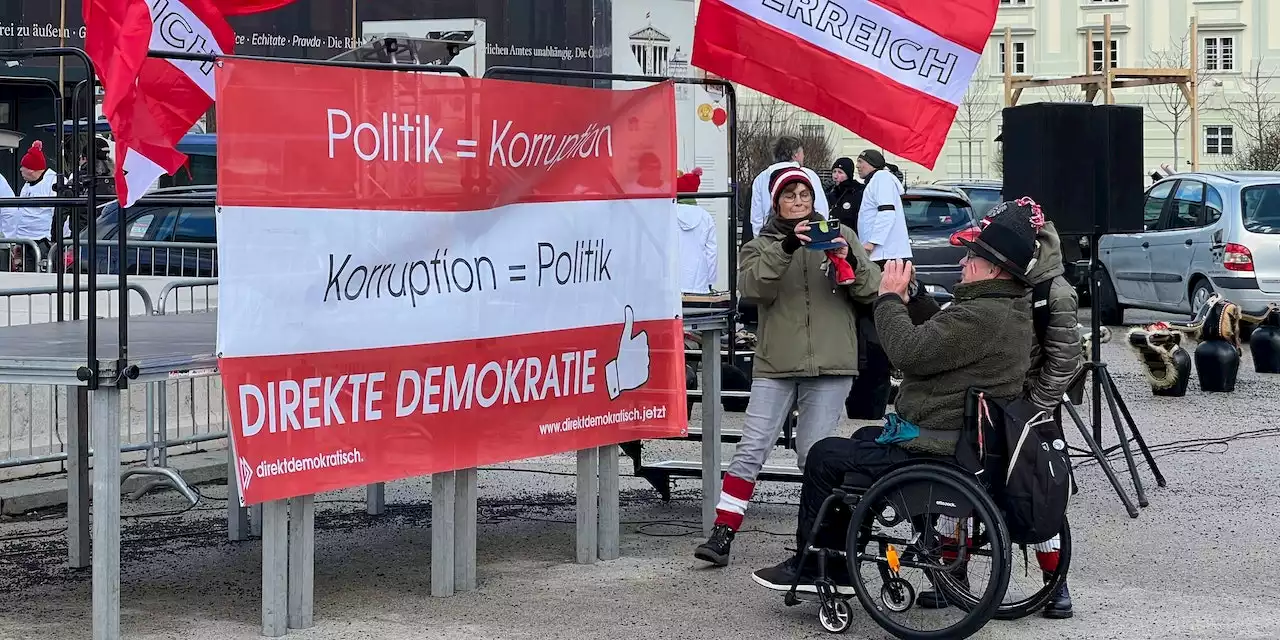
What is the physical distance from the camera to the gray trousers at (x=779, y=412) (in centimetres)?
741

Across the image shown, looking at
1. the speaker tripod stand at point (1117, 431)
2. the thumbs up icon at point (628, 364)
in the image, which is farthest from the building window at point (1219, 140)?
the thumbs up icon at point (628, 364)

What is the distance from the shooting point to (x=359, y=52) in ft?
27.0

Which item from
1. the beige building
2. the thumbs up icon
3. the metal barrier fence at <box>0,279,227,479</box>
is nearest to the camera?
the thumbs up icon

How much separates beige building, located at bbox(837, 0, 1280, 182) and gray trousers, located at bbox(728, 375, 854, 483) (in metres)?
61.0

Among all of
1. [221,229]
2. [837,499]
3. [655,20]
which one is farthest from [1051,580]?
[655,20]

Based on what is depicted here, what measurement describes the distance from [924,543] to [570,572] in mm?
2006

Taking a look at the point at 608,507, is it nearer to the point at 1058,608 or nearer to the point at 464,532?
the point at 464,532

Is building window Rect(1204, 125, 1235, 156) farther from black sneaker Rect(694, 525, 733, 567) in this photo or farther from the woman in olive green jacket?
black sneaker Rect(694, 525, 733, 567)

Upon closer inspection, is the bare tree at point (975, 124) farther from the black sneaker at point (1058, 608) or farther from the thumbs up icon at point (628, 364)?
the black sneaker at point (1058, 608)

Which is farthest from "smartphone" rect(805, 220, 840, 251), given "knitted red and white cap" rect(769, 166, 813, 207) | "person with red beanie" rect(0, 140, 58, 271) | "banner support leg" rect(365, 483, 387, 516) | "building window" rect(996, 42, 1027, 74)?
"building window" rect(996, 42, 1027, 74)

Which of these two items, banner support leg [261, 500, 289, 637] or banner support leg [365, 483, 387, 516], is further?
banner support leg [365, 483, 387, 516]

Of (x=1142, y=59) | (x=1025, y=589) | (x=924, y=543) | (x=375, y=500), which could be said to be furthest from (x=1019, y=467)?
(x=1142, y=59)

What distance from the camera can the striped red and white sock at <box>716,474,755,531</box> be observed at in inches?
291

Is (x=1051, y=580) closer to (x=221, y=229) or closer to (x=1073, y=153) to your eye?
(x=221, y=229)
